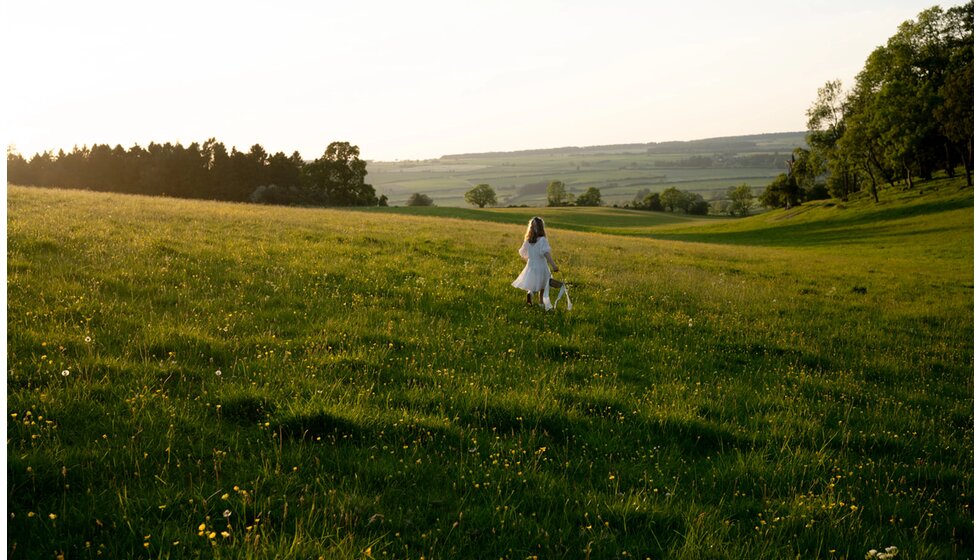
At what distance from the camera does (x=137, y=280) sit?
36.5 ft

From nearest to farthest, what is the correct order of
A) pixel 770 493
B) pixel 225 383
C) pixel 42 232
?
pixel 770 493
pixel 225 383
pixel 42 232

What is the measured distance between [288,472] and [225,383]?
2132mm

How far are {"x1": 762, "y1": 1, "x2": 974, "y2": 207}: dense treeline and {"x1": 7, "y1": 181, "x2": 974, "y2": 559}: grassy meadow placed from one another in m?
49.2

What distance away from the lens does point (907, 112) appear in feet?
181

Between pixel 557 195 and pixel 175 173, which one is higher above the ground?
pixel 175 173

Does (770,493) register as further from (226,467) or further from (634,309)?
(634,309)

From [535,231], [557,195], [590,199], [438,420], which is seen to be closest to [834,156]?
[535,231]

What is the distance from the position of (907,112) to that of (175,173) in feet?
290

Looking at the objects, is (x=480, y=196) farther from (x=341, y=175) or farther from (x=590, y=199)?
(x=341, y=175)

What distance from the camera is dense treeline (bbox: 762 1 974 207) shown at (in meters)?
Result: 53.0

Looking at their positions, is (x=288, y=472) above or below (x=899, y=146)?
below

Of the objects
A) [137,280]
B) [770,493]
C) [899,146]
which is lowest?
[770,493]

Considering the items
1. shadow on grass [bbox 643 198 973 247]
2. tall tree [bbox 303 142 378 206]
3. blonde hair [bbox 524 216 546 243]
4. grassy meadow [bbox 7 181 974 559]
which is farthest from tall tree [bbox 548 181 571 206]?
grassy meadow [bbox 7 181 974 559]

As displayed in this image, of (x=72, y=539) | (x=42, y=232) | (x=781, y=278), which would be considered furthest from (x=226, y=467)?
(x=781, y=278)
